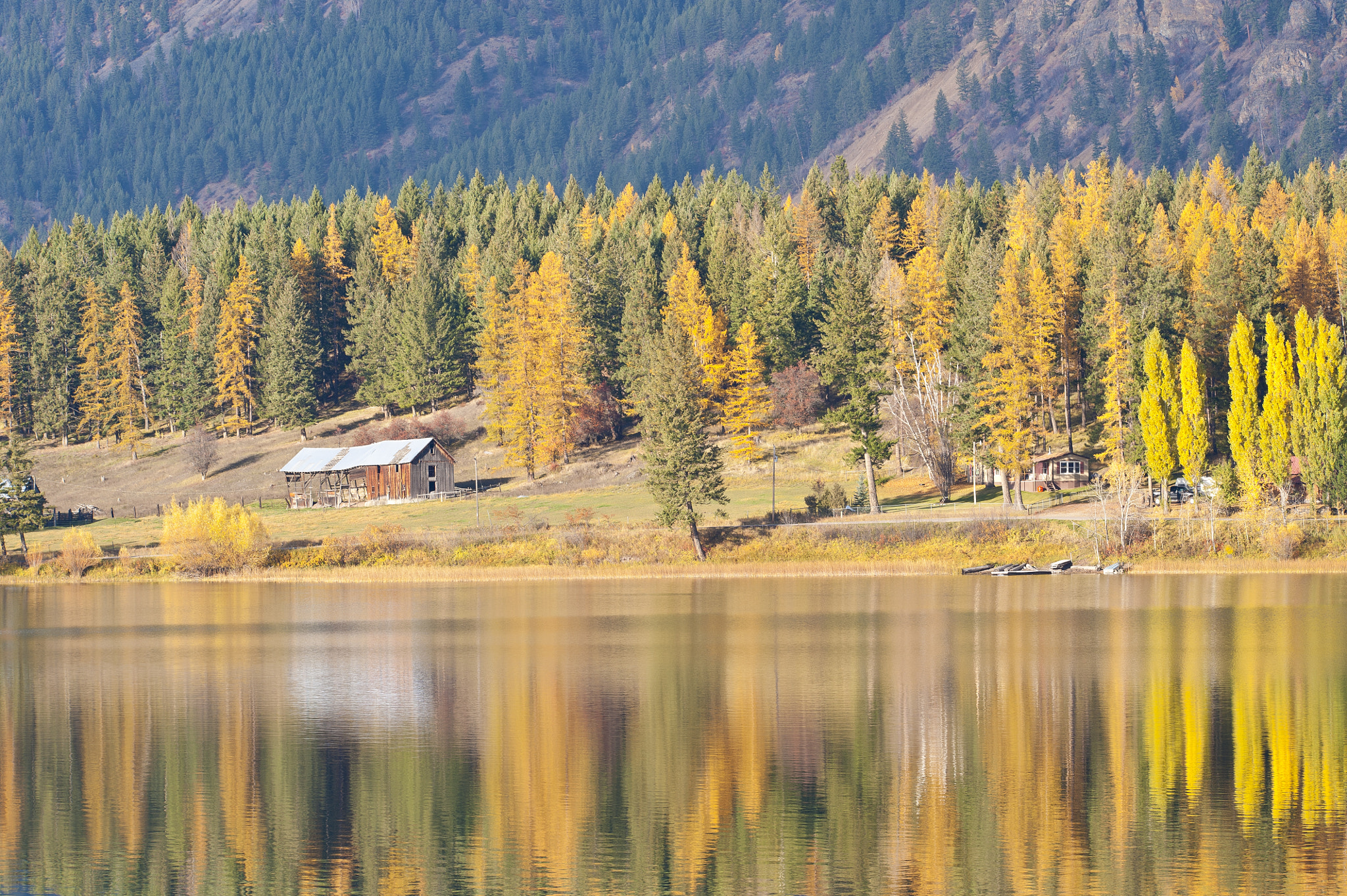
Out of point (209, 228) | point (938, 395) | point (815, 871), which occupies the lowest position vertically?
point (815, 871)

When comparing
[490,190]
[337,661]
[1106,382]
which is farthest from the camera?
[490,190]

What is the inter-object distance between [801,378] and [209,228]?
81183 mm

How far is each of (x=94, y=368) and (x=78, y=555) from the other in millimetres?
59822

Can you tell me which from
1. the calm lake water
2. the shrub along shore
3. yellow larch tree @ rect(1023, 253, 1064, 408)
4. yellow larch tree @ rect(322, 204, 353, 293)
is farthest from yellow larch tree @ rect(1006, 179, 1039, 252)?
yellow larch tree @ rect(322, 204, 353, 293)

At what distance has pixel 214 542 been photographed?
3499 inches

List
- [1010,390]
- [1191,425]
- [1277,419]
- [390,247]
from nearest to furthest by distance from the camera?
[1277,419]
[1191,425]
[1010,390]
[390,247]

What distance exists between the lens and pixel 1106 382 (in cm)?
9381

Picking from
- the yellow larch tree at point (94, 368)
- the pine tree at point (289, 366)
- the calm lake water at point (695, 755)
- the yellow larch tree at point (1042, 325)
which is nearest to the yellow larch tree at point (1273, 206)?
the yellow larch tree at point (1042, 325)

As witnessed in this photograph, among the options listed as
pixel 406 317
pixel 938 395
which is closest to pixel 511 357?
pixel 406 317

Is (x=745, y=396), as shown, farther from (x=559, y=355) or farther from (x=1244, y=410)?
(x=1244, y=410)

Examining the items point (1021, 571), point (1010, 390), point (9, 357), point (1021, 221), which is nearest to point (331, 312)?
point (9, 357)

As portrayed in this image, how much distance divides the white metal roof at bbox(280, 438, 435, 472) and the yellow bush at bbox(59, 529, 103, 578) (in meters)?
28.8

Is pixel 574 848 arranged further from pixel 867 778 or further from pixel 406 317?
pixel 406 317

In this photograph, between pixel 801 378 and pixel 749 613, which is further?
pixel 801 378
